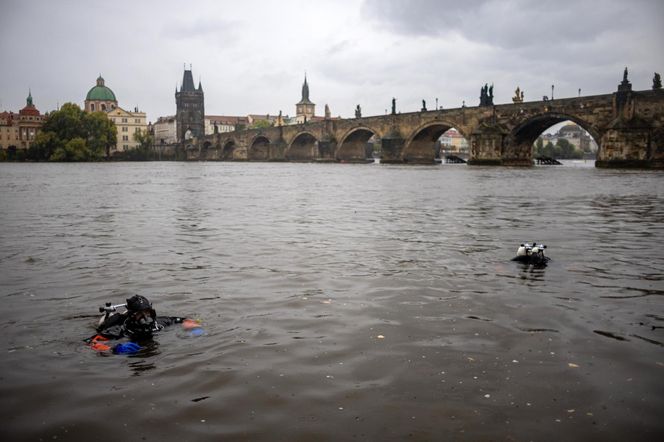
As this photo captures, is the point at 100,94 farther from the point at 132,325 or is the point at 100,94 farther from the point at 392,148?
the point at 132,325

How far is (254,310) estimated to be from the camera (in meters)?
5.65

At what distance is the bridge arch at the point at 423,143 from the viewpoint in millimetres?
61019

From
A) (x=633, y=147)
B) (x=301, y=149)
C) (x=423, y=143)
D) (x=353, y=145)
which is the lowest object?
(x=633, y=147)

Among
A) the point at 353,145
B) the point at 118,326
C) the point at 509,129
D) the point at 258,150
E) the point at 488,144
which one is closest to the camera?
the point at 118,326

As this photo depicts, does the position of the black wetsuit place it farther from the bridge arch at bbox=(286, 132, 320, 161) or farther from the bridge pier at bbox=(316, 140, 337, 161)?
the bridge arch at bbox=(286, 132, 320, 161)

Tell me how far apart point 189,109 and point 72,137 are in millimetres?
67814

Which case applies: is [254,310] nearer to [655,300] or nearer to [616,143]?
[655,300]

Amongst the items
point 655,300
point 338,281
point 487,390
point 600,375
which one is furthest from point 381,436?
point 655,300

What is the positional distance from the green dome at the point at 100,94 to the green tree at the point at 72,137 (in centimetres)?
6012

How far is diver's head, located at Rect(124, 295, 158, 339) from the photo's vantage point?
4781 mm

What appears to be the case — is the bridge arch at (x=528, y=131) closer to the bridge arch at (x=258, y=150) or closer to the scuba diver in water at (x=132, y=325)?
the scuba diver in water at (x=132, y=325)

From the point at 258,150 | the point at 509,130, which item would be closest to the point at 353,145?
the point at 509,130

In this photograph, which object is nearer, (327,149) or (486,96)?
(486,96)

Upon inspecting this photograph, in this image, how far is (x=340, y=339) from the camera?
4762 mm
